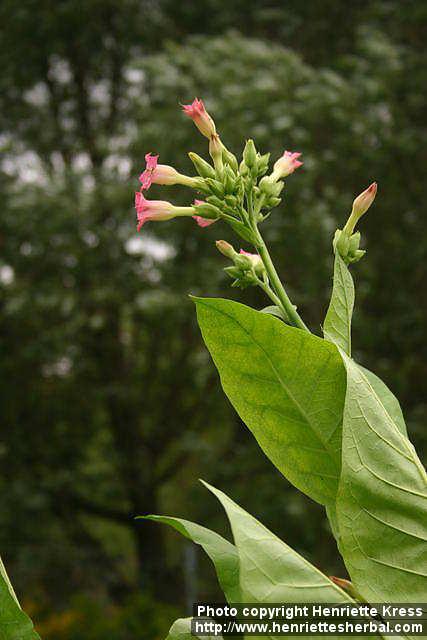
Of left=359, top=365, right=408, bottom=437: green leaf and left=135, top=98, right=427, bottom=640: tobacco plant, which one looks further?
left=359, top=365, right=408, bottom=437: green leaf

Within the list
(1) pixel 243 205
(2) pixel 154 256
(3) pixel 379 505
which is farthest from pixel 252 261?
(2) pixel 154 256

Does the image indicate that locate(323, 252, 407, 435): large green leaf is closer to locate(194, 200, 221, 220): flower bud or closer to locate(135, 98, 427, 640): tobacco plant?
locate(135, 98, 427, 640): tobacco plant

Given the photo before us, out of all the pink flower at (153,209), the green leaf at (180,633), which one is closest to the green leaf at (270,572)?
the green leaf at (180,633)

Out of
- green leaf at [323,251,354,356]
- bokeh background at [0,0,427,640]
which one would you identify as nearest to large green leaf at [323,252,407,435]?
green leaf at [323,251,354,356]

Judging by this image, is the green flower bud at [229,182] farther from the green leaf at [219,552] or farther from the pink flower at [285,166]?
the green leaf at [219,552]

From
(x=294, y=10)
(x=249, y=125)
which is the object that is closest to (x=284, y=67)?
(x=249, y=125)

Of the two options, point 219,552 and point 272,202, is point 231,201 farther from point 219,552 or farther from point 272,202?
point 219,552
